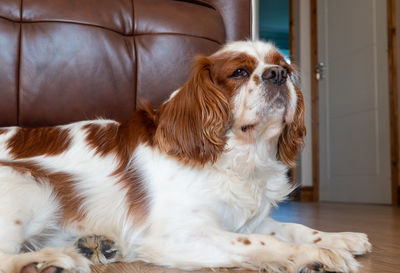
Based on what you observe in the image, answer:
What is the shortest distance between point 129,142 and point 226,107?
0.36 meters

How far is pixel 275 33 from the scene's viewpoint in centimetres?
1225

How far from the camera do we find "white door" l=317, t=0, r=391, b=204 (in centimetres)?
479

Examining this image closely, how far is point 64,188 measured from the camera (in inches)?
59.1

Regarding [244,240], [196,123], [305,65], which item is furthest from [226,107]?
[305,65]

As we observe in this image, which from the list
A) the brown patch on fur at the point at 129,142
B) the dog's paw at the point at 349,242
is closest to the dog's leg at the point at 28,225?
the brown patch on fur at the point at 129,142

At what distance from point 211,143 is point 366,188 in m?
3.92

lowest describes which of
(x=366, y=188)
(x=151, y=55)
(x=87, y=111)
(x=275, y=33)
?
(x=366, y=188)

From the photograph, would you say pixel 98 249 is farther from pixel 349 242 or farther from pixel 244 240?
pixel 349 242

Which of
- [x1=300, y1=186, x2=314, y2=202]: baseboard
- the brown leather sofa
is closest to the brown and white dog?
the brown leather sofa

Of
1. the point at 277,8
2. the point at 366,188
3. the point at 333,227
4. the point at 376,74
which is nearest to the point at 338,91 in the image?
the point at 376,74

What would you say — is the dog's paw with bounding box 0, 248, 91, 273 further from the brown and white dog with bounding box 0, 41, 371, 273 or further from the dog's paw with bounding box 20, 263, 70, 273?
the brown and white dog with bounding box 0, 41, 371, 273

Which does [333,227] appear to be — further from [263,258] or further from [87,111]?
[87,111]

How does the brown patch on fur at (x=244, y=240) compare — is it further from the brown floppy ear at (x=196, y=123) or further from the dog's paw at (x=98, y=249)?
the dog's paw at (x=98, y=249)

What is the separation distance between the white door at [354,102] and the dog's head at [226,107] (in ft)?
11.6
